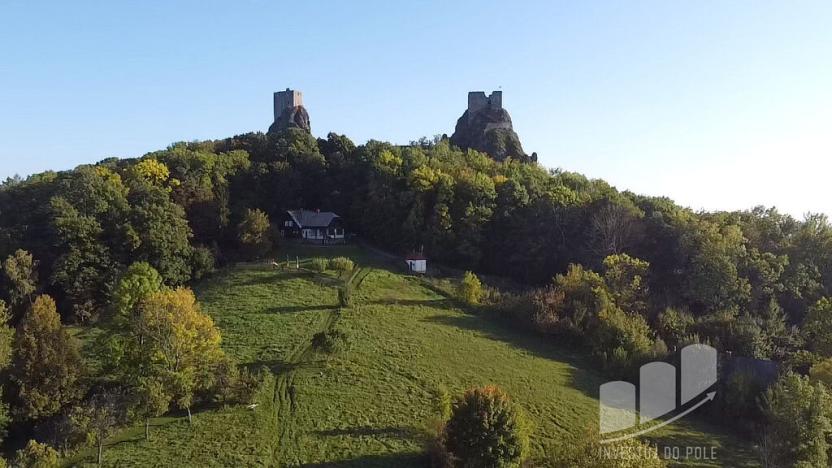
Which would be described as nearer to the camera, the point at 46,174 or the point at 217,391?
the point at 217,391

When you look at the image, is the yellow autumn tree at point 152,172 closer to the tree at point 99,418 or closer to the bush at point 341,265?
the bush at point 341,265

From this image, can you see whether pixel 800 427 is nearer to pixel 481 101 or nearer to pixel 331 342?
pixel 331 342

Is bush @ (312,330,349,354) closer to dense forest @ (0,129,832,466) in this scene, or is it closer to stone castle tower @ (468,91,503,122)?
dense forest @ (0,129,832,466)

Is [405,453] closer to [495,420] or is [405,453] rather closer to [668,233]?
[495,420]

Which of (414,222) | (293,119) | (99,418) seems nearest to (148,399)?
(99,418)

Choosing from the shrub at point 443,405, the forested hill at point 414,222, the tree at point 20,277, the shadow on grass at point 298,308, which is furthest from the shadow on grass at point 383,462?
the tree at point 20,277

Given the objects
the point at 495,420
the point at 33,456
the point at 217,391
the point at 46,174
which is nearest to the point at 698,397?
the point at 495,420
